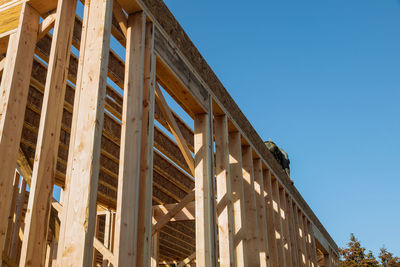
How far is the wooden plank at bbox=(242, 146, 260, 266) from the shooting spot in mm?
7391

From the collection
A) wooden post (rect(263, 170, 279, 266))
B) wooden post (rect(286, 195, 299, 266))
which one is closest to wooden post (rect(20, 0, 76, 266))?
wooden post (rect(263, 170, 279, 266))

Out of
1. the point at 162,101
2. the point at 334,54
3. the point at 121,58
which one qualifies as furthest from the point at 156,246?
the point at 334,54

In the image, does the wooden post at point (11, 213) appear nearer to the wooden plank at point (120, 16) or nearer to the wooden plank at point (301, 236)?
the wooden plank at point (120, 16)

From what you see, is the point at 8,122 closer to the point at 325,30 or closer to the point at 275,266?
the point at 275,266

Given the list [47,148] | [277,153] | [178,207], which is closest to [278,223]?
[277,153]

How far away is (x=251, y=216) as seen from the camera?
297 inches

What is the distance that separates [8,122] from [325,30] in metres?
17.8

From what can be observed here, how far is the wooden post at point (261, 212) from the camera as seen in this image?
24.9 ft

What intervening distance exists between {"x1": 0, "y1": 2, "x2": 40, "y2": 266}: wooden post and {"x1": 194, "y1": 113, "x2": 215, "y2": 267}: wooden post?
2329 mm

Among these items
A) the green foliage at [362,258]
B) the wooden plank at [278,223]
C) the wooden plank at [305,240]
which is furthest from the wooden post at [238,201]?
the green foliage at [362,258]

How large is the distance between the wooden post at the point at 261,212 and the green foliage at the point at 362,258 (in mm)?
30486

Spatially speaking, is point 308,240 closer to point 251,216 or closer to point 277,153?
point 277,153

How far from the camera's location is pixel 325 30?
19844 mm

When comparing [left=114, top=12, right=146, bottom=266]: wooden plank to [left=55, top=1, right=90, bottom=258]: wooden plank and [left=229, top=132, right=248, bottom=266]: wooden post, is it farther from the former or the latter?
[left=229, top=132, right=248, bottom=266]: wooden post
